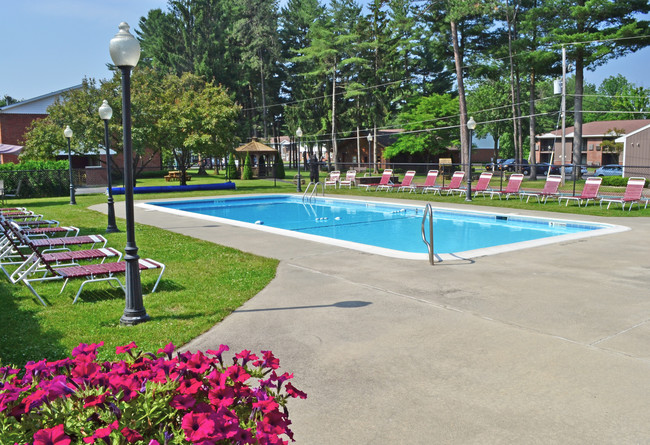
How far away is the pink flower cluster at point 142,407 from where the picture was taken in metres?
2.11

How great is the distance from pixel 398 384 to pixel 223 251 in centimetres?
677

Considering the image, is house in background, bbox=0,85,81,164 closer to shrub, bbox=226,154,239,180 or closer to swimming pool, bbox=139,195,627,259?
shrub, bbox=226,154,239,180

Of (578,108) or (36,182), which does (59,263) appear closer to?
(36,182)

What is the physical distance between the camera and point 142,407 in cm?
232

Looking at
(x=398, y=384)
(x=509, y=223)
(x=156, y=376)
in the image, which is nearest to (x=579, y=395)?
(x=398, y=384)

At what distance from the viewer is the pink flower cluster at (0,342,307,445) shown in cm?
211

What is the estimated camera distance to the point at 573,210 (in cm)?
Answer: 1706

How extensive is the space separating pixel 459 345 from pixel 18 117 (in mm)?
45738

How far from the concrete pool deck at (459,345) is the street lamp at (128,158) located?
3.29ft

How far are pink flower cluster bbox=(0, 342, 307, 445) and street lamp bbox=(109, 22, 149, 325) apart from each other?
333 cm

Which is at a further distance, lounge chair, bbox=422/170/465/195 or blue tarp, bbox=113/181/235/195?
blue tarp, bbox=113/181/235/195

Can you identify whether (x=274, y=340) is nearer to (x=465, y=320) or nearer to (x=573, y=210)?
(x=465, y=320)

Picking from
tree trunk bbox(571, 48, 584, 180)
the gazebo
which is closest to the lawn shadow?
tree trunk bbox(571, 48, 584, 180)

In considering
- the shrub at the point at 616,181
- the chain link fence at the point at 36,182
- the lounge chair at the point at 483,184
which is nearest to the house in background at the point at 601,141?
the shrub at the point at 616,181
